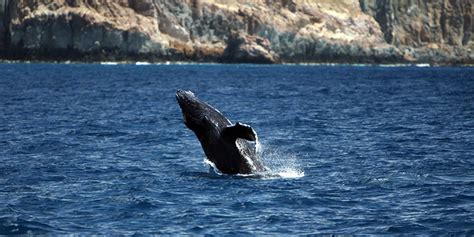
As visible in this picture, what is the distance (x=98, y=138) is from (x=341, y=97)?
42.2 meters

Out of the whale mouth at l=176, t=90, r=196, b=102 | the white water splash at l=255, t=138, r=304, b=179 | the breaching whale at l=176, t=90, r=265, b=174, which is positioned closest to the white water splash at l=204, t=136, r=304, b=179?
the white water splash at l=255, t=138, r=304, b=179

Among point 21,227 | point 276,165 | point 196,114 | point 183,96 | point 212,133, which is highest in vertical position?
point 183,96

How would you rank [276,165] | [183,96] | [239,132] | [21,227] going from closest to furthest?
A: [21,227] → [239,132] → [183,96] → [276,165]

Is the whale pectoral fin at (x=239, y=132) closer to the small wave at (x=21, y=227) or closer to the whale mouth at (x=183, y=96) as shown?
the whale mouth at (x=183, y=96)

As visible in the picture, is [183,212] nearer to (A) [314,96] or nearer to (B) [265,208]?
(B) [265,208]

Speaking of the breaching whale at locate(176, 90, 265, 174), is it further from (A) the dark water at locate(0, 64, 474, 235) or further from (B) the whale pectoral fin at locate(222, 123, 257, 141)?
(A) the dark water at locate(0, 64, 474, 235)

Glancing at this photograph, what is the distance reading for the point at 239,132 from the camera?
23.4 meters

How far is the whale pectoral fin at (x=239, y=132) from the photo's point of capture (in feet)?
74.3

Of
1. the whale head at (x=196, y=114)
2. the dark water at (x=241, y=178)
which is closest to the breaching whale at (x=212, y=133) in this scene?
the whale head at (x=196, y=114)

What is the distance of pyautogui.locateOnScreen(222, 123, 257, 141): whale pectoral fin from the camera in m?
22.6

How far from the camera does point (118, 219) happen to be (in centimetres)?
1981

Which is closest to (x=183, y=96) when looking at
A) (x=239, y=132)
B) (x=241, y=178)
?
(x=239, y=132)

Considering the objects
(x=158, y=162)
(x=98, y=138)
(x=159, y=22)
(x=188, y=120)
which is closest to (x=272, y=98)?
(x=98, y=138)

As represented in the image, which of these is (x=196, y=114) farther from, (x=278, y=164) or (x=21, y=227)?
(x=21, y=227)
